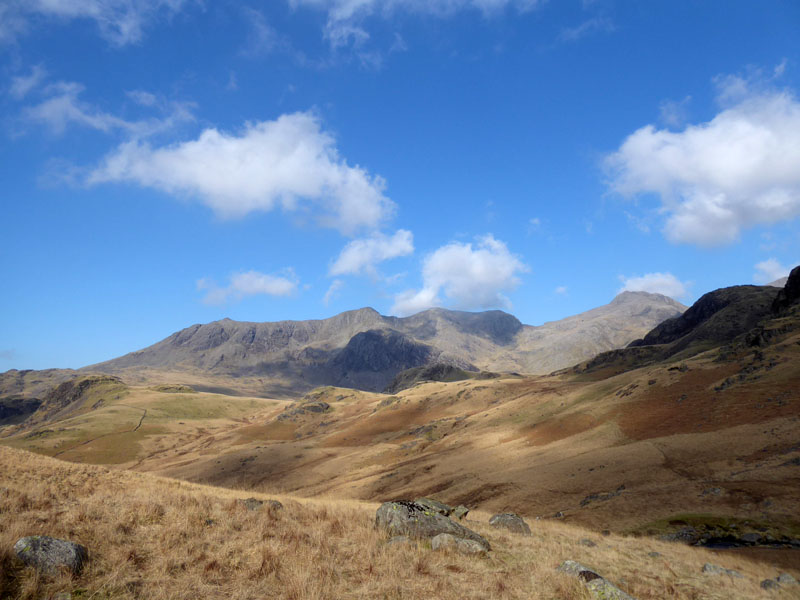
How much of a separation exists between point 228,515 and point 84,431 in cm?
15116

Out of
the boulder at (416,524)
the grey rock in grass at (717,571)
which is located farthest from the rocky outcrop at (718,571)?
the boulder at (416,524)

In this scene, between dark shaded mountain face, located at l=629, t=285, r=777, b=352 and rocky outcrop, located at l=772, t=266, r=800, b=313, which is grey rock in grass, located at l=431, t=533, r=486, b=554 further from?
dark shaded mountain face, located at l=629, t=285, r=777, b=352

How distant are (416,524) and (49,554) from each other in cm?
927

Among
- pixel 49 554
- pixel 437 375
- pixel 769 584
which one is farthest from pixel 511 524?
pixel 437 375

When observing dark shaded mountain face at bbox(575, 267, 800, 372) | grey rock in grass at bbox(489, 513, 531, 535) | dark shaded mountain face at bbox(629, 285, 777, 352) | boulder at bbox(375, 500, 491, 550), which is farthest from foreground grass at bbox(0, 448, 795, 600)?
dark shaded mountain face at bbox(629, 285, 777, 352)

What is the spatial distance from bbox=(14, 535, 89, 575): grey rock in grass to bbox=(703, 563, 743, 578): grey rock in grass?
1860 centimetres

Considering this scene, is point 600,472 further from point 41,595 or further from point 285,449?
point 285,449

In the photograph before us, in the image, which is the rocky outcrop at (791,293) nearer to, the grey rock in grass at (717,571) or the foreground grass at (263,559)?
the grey rock in grass at (717,571)

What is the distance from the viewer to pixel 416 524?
13367mm

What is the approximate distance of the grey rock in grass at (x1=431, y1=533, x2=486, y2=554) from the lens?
470 inches

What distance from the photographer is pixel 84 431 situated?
422 feet

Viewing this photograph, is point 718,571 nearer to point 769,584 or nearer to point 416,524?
point 769,584

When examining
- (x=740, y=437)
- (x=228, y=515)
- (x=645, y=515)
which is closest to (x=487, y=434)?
(x=740, y=437)

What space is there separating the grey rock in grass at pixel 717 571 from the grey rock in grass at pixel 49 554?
18.6 metres
